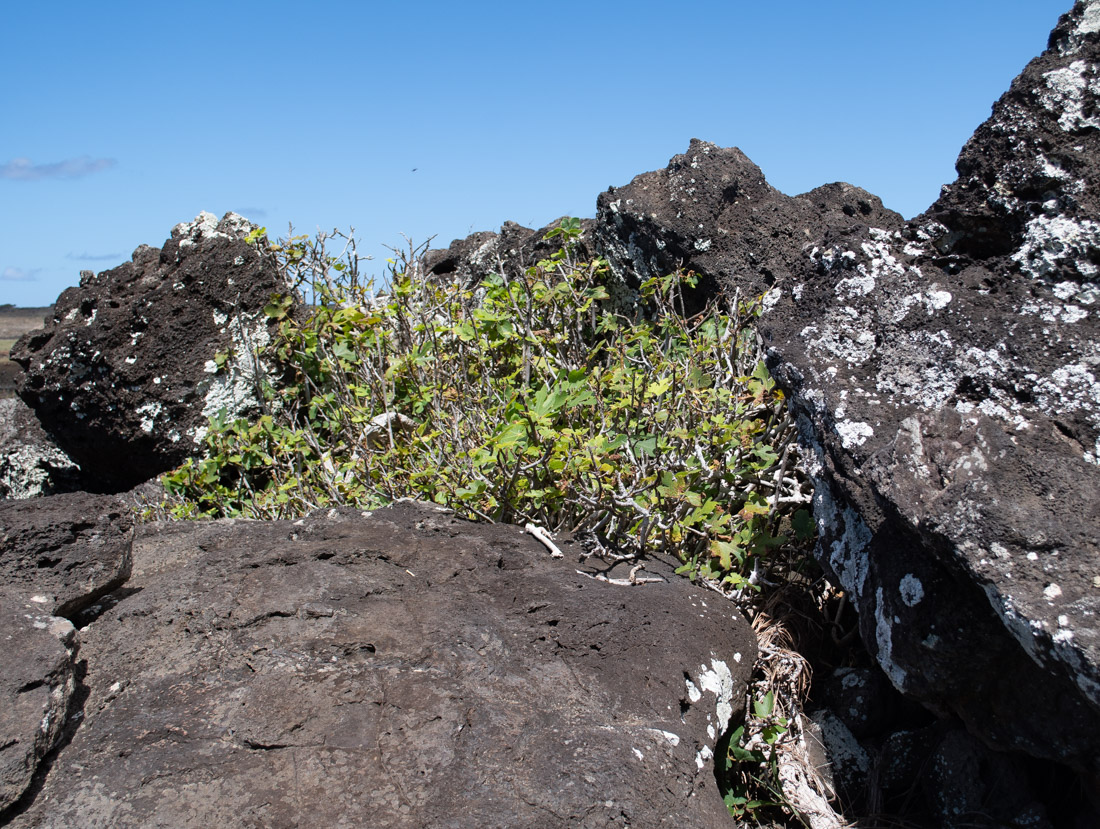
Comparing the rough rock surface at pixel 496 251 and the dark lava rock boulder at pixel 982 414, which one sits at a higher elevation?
the rough rock surface at pixel 496 251

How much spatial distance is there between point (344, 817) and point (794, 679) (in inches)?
68.3

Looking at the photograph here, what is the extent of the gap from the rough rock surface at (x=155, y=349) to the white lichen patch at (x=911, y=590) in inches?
150

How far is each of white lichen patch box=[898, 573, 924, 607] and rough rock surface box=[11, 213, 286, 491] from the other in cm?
381

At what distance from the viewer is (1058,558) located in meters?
1.98

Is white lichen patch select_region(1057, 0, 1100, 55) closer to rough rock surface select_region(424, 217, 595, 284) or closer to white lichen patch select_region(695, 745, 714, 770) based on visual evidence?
white lichen patch select_region(695, 745, 714, 770)

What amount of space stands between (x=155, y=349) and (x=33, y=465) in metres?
1.44

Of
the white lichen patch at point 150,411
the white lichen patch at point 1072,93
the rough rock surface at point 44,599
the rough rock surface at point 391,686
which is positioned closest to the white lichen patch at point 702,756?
the rough rock surface at point 391,686

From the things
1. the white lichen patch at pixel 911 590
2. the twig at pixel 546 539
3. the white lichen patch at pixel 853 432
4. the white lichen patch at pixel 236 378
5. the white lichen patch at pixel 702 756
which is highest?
the white lichen patch at pixel 236 378

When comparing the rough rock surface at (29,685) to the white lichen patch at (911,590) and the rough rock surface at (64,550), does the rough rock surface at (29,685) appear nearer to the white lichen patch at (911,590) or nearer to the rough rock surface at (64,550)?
the rough rock surface at (64,550)

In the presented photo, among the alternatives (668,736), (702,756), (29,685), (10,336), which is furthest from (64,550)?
(10,336)

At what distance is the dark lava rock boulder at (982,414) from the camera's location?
6.73 ft

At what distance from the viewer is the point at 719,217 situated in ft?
15.8

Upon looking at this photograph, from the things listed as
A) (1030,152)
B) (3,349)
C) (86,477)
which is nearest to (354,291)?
(86,477)

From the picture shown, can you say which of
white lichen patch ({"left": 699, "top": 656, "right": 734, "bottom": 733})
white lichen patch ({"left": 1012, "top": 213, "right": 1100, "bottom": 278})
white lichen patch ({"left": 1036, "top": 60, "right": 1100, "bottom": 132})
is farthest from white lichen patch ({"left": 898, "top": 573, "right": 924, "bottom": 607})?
white lichen patch ({"left": 1036, "top": 60, "right": 1100, "bottom": 132})
